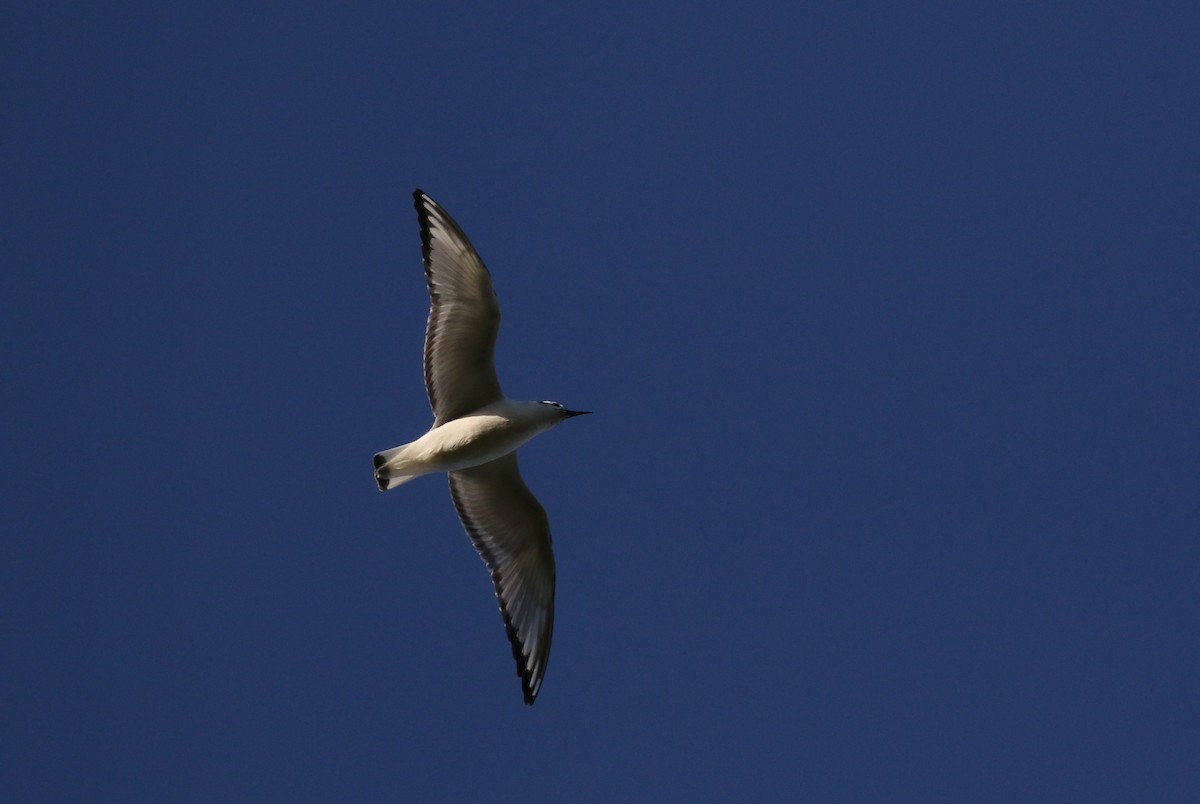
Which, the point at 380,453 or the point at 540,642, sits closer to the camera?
the point at 380,453

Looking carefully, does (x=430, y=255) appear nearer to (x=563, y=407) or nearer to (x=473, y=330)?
(x=473, y=330)

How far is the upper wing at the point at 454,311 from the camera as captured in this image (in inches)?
513

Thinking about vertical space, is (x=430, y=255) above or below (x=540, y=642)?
above

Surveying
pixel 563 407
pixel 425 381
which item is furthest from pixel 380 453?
pixel 563 407

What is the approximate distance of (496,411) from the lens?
13375 mm

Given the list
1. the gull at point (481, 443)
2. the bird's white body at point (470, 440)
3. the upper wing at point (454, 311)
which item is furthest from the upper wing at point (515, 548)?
the upper wing at point (454, 311)

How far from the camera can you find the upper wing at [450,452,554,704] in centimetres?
1408

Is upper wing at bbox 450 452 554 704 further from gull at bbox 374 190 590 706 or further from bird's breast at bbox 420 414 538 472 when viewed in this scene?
bird's breast at bbox 420 414 538 472

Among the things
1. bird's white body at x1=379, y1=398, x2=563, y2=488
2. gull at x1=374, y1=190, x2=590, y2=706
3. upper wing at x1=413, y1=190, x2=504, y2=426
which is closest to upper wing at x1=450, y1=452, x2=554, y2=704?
gull at x1=374, y1=190, x2=590, y2=706

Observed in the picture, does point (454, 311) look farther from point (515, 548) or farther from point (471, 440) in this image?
point (515, 548)

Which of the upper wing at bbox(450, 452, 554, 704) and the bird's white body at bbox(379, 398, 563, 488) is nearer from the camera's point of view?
the bird's white body at bbox(379, 398, 563, 488)

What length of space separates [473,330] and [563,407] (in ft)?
3.75

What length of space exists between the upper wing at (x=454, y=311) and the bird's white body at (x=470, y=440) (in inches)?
14.6

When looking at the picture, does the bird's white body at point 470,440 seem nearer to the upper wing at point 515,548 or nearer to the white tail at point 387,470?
the white tail at point 387,470
